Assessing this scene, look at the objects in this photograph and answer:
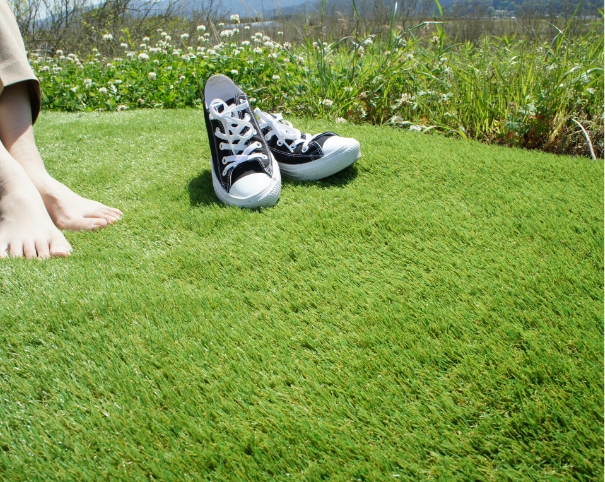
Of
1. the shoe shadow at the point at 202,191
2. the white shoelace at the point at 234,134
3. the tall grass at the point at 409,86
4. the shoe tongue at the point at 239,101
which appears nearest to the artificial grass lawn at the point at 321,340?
the shoe shadow at the point at 202,191

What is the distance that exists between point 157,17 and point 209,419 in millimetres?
10656

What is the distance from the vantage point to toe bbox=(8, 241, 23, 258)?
68.6 inches

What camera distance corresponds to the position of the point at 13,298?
1.48 meters

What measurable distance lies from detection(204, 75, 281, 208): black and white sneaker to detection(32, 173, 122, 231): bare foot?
51 centimetres

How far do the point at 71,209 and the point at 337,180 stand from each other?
1.23 m

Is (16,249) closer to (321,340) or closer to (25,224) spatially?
(25,224)

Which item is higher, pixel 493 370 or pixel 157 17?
pixel 157 17

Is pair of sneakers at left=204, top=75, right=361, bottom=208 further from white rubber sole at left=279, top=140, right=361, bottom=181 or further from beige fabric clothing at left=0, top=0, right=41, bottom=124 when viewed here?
beige fabric clothing at left=0, top=0, right=41, bottom=124

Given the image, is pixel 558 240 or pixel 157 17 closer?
pixel 558 240

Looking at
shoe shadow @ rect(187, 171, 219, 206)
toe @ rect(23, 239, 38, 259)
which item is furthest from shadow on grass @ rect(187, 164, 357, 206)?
toe @ rect(23, 239, 38, 259)

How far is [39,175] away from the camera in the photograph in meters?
2.17

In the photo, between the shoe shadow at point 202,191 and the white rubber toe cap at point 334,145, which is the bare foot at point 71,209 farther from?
the white rubber toe cap at point 334,145

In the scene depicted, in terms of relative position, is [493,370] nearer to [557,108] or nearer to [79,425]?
[79,425]

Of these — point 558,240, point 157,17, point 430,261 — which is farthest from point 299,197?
point 157,17
